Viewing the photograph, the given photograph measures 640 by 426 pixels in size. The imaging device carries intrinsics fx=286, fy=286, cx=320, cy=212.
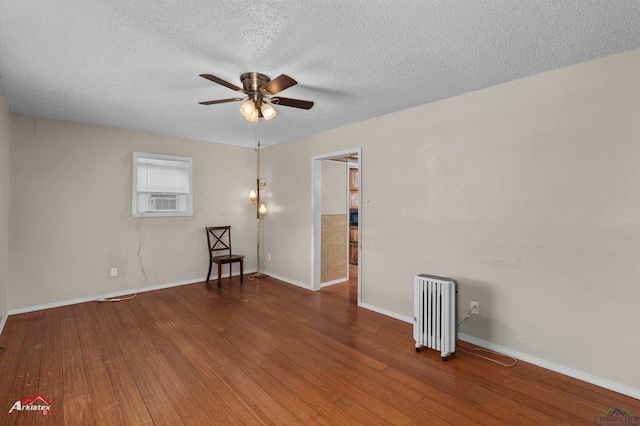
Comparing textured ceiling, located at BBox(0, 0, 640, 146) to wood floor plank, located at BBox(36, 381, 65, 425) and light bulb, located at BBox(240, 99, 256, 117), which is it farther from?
wood floor plank, located at BBox(36, 381, 65, 425)

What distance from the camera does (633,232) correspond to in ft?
6.81

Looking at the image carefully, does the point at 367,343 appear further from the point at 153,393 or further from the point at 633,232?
the point at 633,232

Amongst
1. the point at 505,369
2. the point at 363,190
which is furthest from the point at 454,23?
the point at 505,369

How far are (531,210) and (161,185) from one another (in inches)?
195

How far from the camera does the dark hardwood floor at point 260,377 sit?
1892mm

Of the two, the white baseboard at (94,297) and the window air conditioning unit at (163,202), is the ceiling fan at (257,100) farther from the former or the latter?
Answer: the white baseboard at (94,297)

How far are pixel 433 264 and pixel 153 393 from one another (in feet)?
9.18

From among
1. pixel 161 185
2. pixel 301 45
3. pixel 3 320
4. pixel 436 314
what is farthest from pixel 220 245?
pixel 301 45

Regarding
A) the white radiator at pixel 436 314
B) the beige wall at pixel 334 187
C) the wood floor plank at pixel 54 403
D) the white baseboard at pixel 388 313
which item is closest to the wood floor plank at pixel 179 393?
the wood floor plank at pixel 54 403

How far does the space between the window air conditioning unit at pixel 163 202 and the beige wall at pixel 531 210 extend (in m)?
3.39

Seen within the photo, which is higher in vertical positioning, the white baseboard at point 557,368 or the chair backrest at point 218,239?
the chair backrest at point 218,239

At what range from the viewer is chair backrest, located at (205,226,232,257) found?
17.0 feet

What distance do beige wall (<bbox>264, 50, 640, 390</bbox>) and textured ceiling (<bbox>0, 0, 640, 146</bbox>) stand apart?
274 millimetres

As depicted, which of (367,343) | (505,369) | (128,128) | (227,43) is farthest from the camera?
(128,128)
